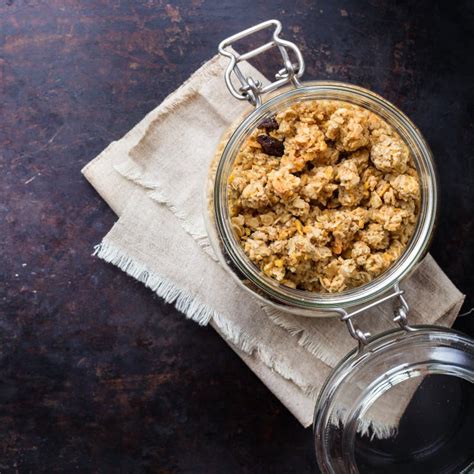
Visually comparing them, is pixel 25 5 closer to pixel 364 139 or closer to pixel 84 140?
pixel 84 140

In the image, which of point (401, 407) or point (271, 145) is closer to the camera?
point (271, 145)

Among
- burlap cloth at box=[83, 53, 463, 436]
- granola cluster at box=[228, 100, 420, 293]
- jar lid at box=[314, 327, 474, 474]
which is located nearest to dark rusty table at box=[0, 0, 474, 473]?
burlap cloth at box=[83, 53, 463, 436]

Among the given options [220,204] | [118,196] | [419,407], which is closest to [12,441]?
[118,196]

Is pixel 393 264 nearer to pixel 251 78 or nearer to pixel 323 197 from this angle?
pixel 323 197

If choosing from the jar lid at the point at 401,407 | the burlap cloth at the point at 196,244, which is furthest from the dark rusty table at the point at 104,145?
the jar lid at the point at 401,407

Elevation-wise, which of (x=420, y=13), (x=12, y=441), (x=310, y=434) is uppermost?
(x=420, y=13)

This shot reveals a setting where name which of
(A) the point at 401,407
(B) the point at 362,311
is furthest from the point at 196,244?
(A) the point at 401,407
